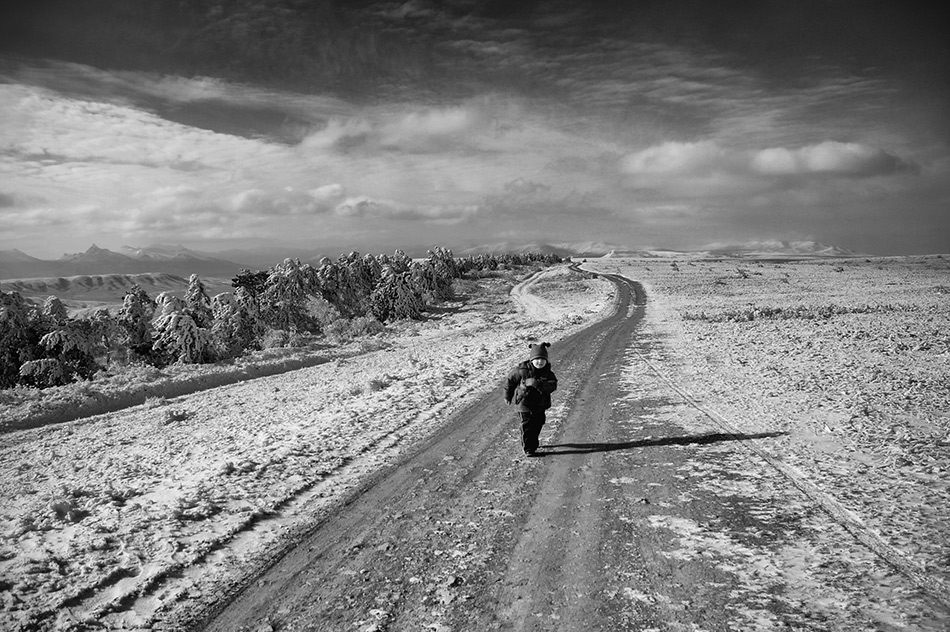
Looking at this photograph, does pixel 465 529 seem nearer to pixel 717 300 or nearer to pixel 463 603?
pixel 463 603

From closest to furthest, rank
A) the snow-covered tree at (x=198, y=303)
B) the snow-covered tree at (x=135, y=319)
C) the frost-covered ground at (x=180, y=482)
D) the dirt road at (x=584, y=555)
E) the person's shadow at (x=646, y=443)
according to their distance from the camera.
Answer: the dirt road at (x=584, y=555) → the frost-covered ground at (x=180, y=482) → the person's shadow at (x=646, y=443) → the snow-covered tree at (x=198, y=303) → the snow-covered tree at (x=135, y=319)

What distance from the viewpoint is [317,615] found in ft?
15.9

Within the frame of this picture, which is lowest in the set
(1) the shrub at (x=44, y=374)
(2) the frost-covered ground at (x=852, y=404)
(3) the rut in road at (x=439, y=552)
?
(1) the shrub at (x=44, y=374)

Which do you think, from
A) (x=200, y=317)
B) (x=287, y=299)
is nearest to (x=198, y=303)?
(x=200, y=317)

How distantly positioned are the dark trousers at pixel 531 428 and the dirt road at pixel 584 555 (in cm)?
31

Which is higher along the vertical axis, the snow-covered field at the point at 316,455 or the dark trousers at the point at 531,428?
the dark trousers at the point at 531,428

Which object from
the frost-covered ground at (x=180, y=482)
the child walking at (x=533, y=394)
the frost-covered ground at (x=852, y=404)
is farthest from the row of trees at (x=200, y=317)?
the frost-covered ground at (x=852, y=404)

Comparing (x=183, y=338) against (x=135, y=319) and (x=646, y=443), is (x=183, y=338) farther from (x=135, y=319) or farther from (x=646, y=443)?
(x=646, y=443)

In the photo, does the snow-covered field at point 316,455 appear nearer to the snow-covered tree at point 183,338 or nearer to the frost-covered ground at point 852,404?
the frost-covered ground at point 852,404

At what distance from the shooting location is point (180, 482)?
855 centimetres

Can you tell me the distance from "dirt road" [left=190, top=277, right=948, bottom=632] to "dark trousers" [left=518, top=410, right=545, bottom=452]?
313 mm

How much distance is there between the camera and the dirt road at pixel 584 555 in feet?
15.1

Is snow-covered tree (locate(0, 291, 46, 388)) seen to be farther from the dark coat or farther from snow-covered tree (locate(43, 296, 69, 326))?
the dark coat

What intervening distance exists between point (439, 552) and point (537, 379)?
3990 mm
